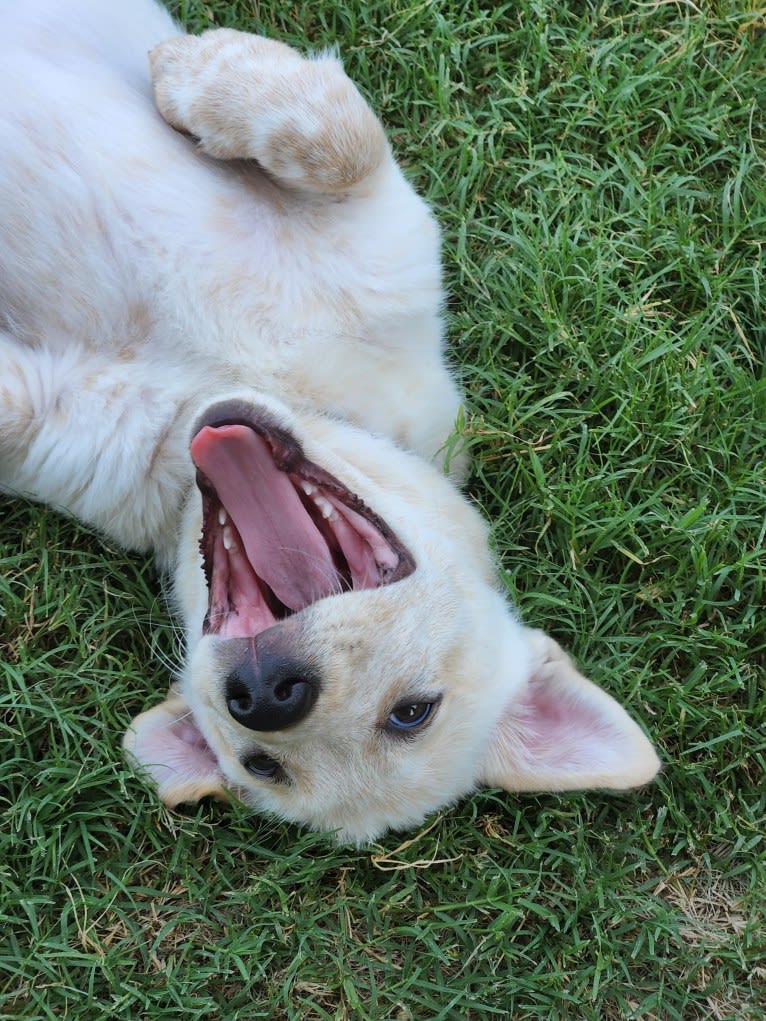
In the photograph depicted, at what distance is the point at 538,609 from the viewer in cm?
368

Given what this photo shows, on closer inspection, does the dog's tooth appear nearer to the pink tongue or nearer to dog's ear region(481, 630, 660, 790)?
the pink tongue

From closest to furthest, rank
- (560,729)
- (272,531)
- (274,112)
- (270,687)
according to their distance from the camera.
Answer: (270,687)
(272,531)
(274,112)
(560,729)

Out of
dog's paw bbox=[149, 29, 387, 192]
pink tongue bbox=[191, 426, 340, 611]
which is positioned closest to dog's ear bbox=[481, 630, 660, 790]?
pink tongue bbox=[191, 426, 340, 611]

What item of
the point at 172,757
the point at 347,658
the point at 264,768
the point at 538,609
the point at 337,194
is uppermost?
the point at 337,194

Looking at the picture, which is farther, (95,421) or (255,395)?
(95,421)

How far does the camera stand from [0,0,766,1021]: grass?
334 cm

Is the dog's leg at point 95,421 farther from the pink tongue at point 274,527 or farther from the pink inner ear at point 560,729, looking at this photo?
the pink inner ear at point 560,729

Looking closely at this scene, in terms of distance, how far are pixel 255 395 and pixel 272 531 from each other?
41 cm

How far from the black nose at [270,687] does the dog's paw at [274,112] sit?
1583 millimetres

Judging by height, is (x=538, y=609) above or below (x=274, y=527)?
below

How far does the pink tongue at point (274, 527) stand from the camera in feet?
9.10

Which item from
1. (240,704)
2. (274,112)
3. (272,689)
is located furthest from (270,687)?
(274,112)

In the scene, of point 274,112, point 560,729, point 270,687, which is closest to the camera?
point 270,687

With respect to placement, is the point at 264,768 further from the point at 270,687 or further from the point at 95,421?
the point at 95,421
